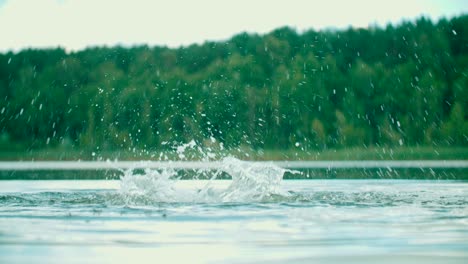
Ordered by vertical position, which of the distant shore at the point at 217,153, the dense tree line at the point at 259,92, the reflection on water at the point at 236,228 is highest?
the dense tree line at the point at 259,92

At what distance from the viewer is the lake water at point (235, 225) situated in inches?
287

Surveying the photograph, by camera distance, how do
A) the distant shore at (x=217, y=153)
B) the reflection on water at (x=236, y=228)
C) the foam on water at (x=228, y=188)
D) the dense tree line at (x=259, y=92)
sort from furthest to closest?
1. the dense tree line at (x=259, y=92)
2. the distant shore at (x=217, y=153)
3. the foam on water at (x=228, y=188)
4. the reflection on water at (x=236, y=228)

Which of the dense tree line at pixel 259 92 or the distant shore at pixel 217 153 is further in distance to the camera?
the dense tree line at pixel 259 92

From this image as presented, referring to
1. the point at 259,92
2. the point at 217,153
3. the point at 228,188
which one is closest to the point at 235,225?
the point at 228,188

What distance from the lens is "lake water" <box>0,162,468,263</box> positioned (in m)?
7.28

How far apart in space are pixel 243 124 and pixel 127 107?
13.1m

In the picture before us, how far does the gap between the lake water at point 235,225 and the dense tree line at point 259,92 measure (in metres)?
59.5

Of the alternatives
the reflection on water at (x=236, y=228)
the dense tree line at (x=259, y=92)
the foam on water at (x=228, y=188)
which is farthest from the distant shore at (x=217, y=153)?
the reflection on water at (x=236, y=228)

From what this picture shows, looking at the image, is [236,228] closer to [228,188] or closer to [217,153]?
[228,188]

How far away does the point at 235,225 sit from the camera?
973 centimetres

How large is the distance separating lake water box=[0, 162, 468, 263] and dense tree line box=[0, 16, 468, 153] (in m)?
59.5

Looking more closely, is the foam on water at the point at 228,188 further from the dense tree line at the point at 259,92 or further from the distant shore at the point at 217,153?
the dense tree line at the point at 259,92

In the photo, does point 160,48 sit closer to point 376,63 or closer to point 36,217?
point 376,63

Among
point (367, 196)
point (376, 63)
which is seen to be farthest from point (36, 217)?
point (376, 63)
